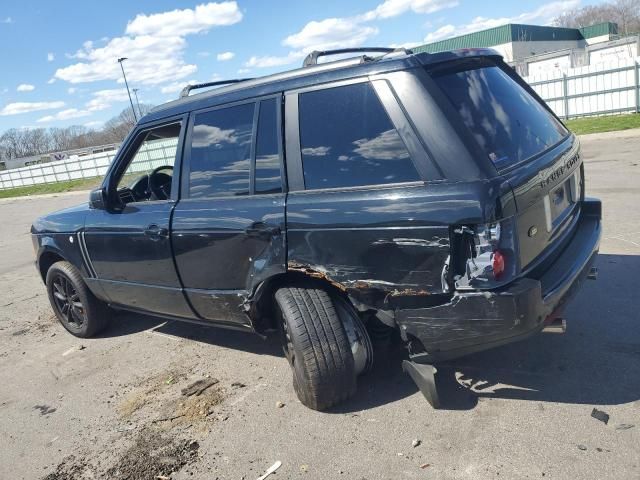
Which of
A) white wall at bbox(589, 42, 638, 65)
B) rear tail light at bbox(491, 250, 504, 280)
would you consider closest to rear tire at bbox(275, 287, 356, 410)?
rear tail light at bbox(491, 250, 504, 280)

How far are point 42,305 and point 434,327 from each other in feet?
18.7

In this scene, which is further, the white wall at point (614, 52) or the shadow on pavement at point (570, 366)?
the white wall at point (614, 52)

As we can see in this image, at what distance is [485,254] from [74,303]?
13.6 ft

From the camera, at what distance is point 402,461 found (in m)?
2.72

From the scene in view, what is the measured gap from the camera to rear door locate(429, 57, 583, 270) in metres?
2.72

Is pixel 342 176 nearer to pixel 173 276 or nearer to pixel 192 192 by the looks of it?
pixel 192 192

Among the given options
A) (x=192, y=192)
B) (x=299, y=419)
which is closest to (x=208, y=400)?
(x=299, y=419)

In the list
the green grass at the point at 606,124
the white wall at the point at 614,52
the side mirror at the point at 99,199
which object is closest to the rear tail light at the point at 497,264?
the side mirror at the point at 99,199

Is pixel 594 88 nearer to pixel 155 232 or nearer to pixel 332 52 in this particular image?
pixel 332 52

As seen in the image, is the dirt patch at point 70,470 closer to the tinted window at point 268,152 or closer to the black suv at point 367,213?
the black suv at point 367,213

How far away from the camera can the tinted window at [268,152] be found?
3.24 meters

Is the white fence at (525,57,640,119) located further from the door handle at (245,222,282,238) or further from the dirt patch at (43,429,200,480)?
the dirt patch at (43,429,200,480)

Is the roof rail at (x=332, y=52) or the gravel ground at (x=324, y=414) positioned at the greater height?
the roof rail at (x=332, y=52)

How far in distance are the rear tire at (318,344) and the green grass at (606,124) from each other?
16397 mm
